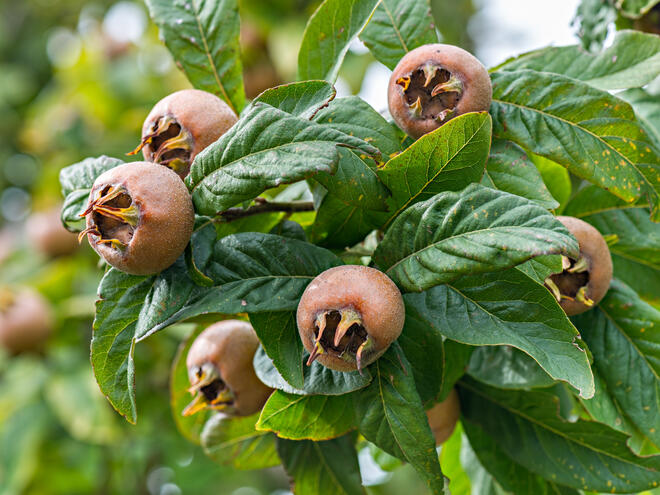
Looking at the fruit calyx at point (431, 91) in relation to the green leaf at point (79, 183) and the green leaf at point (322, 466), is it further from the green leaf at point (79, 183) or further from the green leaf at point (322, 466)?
the green leaf at point (322, 466)

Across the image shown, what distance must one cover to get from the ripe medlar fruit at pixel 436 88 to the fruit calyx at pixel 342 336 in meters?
0.41

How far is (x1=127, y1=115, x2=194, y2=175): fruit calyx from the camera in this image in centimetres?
128

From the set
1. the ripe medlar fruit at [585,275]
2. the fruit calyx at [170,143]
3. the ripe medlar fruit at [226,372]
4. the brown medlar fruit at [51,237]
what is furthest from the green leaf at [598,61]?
the brown medlar fruit at [51,237]

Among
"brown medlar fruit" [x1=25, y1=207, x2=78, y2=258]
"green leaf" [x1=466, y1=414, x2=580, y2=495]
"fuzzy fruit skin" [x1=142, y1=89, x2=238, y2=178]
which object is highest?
"fuzzy fruit skin" [x1=142, y1=89, x2=238, y2=178]

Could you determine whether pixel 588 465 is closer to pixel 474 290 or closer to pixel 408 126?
pixel 474 290

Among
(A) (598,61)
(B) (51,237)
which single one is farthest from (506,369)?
(B) (51,237)

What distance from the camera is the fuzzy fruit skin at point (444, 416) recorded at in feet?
5.27

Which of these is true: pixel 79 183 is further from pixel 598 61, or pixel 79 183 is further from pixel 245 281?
pixel 598 61

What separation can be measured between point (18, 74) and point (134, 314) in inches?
227

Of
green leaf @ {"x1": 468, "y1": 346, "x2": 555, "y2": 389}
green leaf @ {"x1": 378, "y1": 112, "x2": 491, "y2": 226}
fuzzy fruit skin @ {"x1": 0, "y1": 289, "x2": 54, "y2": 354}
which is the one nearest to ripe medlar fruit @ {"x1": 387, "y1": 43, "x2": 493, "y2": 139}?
green leaf @ {"x1": 378, "y1": 112, "x2": 491, "y2": 226}

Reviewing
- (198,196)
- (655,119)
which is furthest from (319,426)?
(655,119)

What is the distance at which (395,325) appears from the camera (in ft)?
3.62

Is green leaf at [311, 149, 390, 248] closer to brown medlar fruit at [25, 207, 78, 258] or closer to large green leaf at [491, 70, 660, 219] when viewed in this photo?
large green leaf at [491, 70, 660, 219]

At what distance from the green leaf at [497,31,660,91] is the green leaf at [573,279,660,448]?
1.68ft
